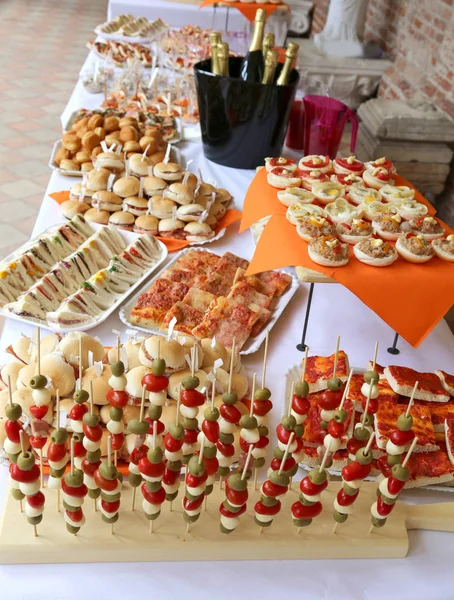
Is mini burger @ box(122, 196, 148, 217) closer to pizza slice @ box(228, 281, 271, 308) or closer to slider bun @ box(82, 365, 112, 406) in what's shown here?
pizza slice @ box(228, 281, 271, 308)

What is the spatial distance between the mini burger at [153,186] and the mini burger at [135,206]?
0.05 m

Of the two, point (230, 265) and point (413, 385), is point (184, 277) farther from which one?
point (413, 385)

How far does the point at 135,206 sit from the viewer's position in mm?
1944

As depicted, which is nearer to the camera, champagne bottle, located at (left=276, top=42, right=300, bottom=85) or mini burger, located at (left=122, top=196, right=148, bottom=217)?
mini burger, located at (left=122, top=196, right=148, bottom=217)

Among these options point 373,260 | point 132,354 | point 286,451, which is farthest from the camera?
point 373,260

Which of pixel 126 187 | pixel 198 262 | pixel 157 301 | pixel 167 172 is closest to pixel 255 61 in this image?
pixel 167 172

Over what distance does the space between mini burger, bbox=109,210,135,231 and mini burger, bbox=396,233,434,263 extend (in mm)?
887

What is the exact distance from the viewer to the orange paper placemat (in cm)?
127

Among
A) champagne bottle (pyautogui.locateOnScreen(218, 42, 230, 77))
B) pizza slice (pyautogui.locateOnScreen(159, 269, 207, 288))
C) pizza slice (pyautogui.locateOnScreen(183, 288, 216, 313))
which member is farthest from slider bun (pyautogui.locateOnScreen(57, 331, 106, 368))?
champagne bottle (pyautogui.locateOnScreen(218, 42, 230, 77))

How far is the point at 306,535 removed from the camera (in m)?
1.01

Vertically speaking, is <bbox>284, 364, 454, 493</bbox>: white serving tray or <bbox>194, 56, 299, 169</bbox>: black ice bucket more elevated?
<bbox>194, 56, 299, 169</bbox>: black ice bucket

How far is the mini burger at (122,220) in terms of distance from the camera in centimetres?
189

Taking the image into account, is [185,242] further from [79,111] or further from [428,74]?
[428,74]

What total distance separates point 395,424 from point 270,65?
155cm
